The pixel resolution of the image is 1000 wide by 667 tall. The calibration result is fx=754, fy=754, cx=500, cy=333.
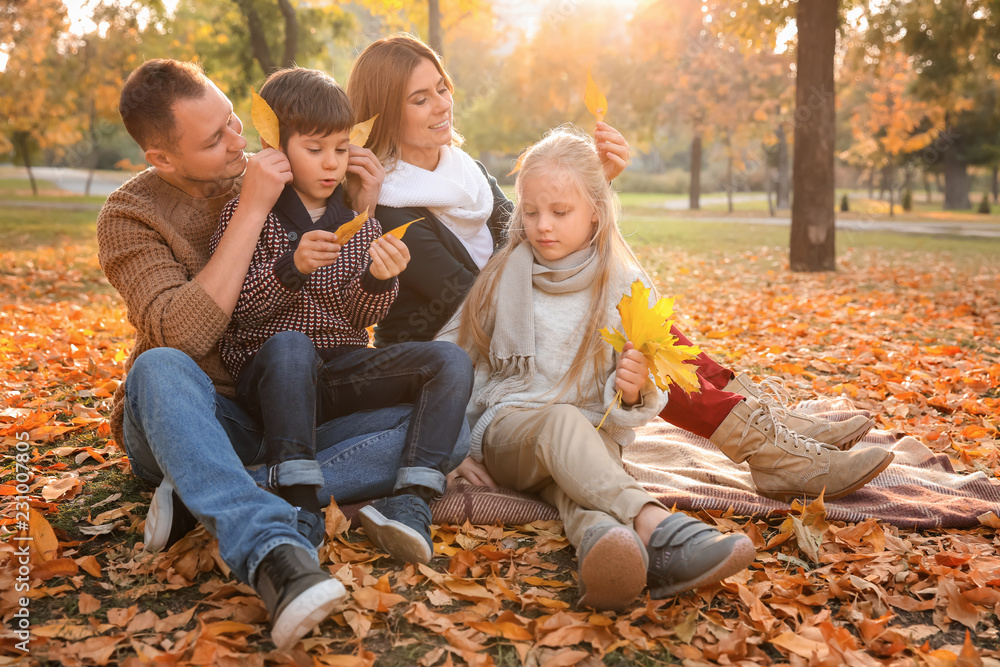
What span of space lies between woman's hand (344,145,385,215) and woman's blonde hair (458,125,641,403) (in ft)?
1.83

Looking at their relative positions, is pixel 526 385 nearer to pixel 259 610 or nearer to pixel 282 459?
pixel 282 459

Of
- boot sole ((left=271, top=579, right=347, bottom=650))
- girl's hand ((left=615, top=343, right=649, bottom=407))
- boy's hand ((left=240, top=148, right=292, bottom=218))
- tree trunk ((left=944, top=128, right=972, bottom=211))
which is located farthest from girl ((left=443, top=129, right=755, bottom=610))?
tree trunk ((left=944, top=128, right=972, bottom=211))

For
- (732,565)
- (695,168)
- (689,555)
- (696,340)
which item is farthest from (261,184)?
(695,168)

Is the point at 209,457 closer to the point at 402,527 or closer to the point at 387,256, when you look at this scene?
the point at 402,527

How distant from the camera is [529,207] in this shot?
306cm

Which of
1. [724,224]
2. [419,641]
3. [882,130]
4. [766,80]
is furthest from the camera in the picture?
[882,130]

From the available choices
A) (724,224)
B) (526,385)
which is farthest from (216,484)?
(724,224)

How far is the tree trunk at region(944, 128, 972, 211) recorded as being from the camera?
3272 centimetres

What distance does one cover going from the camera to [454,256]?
11.3 feet

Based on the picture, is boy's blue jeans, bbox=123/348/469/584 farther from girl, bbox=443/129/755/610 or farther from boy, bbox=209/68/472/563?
girl, bbox=443/129/755/610

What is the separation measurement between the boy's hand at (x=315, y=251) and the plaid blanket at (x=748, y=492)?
889 mm

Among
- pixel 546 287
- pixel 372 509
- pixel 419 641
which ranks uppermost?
pixel 546 287

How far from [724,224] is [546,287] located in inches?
783

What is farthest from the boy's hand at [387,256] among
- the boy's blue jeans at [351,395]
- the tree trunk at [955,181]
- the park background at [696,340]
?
the tree trunk at [955,181]
